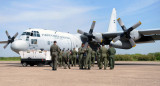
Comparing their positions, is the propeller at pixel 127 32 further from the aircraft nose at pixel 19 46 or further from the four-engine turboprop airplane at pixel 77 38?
the aircraft nose at pixel 19 46

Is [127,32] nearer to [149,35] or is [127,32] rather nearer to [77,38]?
[149,35]

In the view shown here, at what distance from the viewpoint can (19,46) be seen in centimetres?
1916

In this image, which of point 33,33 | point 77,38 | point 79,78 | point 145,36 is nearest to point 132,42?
point 145,36

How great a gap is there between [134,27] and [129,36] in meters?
1.15

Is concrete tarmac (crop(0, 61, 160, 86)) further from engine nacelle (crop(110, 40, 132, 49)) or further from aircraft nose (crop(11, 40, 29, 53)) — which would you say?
engine nacelle (crop(110, 40, 132, 49))

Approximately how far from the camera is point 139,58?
162ft

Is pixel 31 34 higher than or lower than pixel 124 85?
higher

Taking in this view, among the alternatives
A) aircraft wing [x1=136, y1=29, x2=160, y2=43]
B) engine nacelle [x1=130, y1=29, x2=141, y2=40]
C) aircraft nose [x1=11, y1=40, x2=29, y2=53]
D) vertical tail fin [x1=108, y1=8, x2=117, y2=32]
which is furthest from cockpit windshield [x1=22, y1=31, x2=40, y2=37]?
vertical tail fin [x1=108, y1=8, x2=117, y2=32]

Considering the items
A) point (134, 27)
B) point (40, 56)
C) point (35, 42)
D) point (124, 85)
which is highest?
point (134, 27)

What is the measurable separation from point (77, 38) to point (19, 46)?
890 cm

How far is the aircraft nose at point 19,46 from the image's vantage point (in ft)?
62.7

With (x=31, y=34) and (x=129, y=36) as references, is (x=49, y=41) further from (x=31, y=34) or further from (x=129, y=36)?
(x=129, y=36)

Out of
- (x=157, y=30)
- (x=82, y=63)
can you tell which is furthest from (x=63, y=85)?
(x=157, y=30)

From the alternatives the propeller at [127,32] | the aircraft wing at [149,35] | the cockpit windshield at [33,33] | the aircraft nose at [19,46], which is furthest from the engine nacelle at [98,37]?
the aircraft nose at [19,46]
